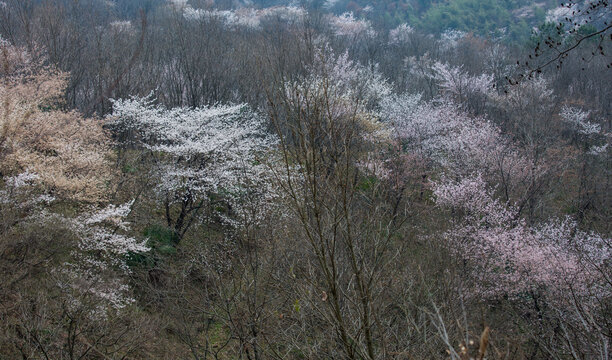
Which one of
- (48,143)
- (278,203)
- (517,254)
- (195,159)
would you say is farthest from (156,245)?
(517,254)

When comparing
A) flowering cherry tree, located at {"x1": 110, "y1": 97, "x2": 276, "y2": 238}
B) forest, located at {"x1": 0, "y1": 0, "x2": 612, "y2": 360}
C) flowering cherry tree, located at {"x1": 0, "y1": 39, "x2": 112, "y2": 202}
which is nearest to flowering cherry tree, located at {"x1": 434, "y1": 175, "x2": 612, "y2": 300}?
forest, located at {"x1": 0, "y1": 0, "x2": 612, "y2": 360}

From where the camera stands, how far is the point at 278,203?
1230cm

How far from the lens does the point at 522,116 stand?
19.2m

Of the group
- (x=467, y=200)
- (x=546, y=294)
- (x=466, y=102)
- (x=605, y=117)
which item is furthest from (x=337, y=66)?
(x=605, y=117)

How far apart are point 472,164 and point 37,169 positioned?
16286mm

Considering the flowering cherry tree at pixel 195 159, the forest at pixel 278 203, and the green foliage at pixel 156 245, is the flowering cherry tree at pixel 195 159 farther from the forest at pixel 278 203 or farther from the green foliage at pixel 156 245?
the green foliage at pixel 156 245

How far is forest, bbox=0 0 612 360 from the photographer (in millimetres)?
4535

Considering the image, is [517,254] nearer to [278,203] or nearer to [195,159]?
[278,203]

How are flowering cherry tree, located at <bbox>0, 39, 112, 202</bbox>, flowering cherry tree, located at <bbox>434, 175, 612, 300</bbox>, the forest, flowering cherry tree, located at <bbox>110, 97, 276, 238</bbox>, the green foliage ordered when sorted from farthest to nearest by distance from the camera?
flowering cherry tree, located at <bbox>110, 97, 276, 238</bbox> → the green foliage → flowering cherry tree, located at <bbox>434, 175, 612, 300</bbox> → flowering cherry tree, located at <bbox>0, 39, 112, 202</bbox> → the forest

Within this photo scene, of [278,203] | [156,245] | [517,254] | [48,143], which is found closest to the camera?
[48,143]

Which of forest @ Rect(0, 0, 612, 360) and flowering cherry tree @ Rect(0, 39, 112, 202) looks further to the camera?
flowering cherry tree @ Rect(0, 39, 112, 202)

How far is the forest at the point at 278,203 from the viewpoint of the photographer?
14.9ft

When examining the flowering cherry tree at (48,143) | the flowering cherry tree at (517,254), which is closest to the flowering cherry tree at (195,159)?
the flowering cherry tree at (48,143)

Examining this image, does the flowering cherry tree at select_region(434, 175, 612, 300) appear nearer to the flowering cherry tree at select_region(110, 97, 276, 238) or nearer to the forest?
the forest
